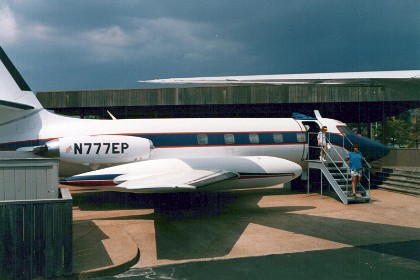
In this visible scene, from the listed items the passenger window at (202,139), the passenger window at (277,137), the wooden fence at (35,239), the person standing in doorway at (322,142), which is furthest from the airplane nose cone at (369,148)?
the wooden fence at (35,239)

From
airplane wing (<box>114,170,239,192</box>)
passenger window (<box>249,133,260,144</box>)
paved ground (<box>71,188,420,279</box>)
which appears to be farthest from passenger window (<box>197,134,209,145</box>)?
airplane wing (<box>114,170,239,192</box>)

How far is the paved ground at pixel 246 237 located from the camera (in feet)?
25.1

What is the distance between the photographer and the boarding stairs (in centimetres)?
1443

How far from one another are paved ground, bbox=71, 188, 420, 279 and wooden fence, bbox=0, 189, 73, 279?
A: 552mm

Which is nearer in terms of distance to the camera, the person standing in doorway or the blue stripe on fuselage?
the blue stripe on fuselage

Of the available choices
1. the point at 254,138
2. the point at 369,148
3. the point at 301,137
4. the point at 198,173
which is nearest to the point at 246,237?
the point at 198,173

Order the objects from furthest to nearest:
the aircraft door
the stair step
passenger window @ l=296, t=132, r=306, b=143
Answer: the aircraft door
passenger window @ l=296, t=132, r=306, b=143
the stair step

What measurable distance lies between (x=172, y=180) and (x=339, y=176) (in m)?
8.05

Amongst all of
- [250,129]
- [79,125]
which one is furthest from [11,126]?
[250,129]

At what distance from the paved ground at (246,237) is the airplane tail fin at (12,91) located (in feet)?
12.8

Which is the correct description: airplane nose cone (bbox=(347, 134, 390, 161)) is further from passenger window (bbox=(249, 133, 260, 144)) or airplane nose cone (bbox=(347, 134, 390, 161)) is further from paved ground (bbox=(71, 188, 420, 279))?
passenger window (bbox=(249, 133, 260, 144))

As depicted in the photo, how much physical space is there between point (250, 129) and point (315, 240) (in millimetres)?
6744

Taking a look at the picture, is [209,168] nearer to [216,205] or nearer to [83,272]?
[216,205]

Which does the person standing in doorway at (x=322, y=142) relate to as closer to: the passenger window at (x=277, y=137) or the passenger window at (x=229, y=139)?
the passenger window at (x=277, y=137)
